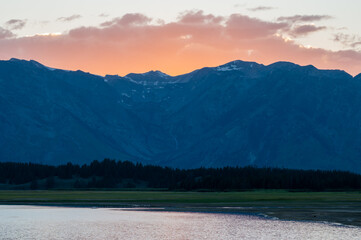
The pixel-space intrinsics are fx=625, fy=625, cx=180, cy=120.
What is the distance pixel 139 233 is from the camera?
75.7m

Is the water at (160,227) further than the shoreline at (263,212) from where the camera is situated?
No

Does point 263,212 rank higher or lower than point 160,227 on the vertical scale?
higher

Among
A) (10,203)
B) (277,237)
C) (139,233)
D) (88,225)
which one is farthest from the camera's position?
(10,203)

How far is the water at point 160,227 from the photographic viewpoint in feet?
238

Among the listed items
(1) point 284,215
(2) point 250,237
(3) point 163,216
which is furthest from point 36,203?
(2) point 250,237

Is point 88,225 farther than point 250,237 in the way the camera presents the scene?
Yes

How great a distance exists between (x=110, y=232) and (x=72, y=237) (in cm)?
623

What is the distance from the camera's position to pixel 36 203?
137 m

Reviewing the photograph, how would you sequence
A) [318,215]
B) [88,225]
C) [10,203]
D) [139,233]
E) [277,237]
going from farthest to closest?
[10,203] < [318,215] < [88,225] < [139,233] < [277,237]

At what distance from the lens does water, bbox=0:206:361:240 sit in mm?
72438

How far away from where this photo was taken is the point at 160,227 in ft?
268

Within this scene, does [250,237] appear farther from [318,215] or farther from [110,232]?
[318,215]

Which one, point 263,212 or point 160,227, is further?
point 263,212

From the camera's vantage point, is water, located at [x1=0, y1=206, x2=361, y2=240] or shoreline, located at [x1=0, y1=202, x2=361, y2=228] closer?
water, located at [x1=0, y1=206, x2=361, y2=240]
